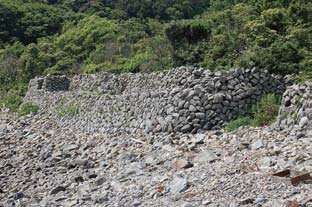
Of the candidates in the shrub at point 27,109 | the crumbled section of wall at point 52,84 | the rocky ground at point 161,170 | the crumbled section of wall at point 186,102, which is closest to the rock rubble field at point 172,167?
the rocky ground at point 161,170

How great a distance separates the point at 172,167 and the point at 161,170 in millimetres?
272

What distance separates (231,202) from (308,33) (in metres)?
12.0

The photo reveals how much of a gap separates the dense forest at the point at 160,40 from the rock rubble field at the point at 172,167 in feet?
12.9

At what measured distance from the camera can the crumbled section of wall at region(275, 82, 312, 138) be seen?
10.2 meters

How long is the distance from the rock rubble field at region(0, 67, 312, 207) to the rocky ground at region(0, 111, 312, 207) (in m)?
0.02

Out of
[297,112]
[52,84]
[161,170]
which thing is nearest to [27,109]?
[52,84]

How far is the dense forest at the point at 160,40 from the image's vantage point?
56.9 ft

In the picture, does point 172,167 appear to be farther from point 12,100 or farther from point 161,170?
point 12,100

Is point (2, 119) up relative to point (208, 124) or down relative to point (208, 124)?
down

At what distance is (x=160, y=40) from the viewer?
2856 centimetres

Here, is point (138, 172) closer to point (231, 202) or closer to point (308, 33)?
point (231, 202)

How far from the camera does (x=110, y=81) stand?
2339cm

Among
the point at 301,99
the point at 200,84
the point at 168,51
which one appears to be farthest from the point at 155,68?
the point at 301,99

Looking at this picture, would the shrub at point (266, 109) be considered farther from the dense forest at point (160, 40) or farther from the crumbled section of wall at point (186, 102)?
the dense forest at point (160, 40)
